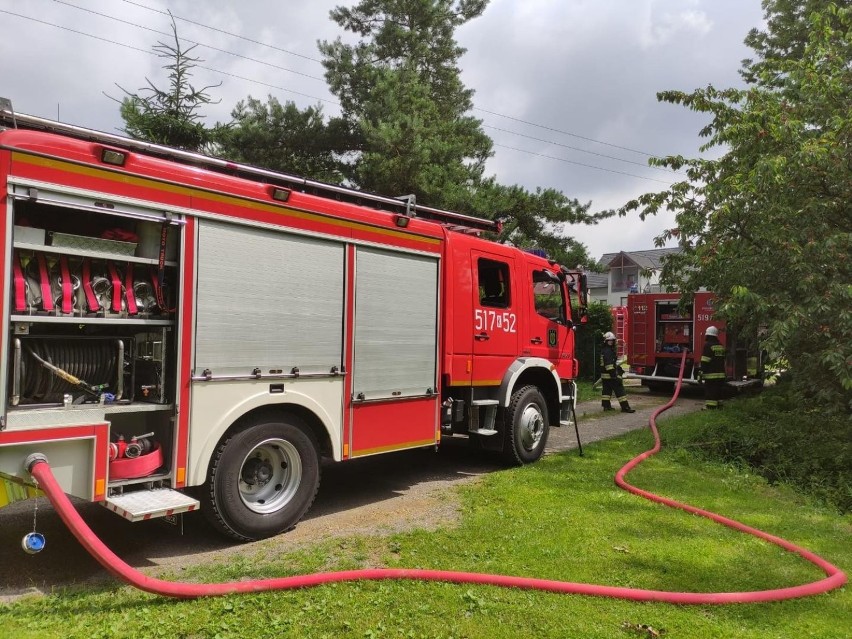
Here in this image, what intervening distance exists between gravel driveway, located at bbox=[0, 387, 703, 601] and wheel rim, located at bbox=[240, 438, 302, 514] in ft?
0.93

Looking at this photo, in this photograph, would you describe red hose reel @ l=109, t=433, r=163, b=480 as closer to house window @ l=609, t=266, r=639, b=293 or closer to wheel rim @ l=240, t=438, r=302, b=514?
wheel rim @ l=240, t=438, r=302, b=514

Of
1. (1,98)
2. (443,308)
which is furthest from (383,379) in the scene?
(1,98)

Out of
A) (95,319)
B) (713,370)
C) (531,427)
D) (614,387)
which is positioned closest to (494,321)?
(531,427)

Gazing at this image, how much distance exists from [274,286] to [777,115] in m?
7.78

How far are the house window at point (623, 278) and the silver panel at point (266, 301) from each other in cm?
4795

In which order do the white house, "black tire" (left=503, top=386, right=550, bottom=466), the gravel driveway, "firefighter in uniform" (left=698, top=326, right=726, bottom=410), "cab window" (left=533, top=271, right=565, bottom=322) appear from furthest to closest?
the white house → "firefighter in uniform" (left=698, top=326, right=726, bottom=410) → "cab window" (left=533, top=271, right=565, bottom=322) → "black tire" (left=503, top=386, right=550, bottom=466) → the gravel driveway

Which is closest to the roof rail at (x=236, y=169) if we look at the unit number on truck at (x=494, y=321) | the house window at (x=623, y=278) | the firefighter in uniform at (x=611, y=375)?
the unit number on truck at (x=494, y=321)

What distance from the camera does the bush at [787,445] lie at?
6.73 m

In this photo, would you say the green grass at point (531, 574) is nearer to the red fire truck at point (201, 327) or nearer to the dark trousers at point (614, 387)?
the red fire truck at point (201, 327)

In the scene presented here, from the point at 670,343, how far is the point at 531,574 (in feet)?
45.6

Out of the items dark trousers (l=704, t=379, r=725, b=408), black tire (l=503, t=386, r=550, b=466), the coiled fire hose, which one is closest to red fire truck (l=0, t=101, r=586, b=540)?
the coiled fire hose

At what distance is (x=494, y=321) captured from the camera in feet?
22.3

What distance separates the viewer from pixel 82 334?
3.97 m

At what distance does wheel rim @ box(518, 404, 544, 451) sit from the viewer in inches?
282
